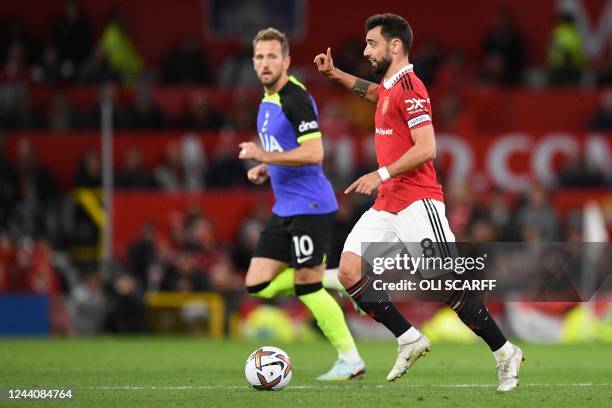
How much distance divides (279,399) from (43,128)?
13.2 metres

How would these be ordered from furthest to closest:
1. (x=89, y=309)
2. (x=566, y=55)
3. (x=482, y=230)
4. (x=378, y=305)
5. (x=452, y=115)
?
(x=566, y=55) → (x=452, y=115) → (x=89, y=309) → (x=482, y=230) → (x=378, y=305)

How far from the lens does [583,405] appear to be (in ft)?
25.2

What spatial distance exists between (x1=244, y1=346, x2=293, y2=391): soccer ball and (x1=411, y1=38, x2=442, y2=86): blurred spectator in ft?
43.2

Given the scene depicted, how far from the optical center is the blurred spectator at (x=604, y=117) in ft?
67.3

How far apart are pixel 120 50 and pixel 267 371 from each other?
1456cm

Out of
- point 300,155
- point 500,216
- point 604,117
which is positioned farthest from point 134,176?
point 300,155

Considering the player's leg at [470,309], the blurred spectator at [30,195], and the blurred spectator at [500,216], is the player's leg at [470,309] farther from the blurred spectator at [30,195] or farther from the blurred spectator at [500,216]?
the blurred spectator at [30,195]

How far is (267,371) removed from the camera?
8570 millimetres

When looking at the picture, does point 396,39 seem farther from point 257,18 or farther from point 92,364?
point 257,18

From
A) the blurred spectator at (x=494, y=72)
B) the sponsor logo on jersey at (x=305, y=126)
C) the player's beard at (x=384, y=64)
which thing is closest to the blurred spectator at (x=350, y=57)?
the blurred spectator at (x=494, y=72)

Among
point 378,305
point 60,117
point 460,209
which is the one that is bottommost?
point 460,209

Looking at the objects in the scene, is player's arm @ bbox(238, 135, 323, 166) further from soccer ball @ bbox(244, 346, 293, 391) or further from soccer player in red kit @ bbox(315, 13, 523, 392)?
soccer ball @ bbox(244, 346, 293, 391)

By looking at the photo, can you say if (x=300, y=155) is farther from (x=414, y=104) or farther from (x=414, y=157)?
(x=414, y=157)

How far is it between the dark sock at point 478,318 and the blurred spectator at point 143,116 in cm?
1268
